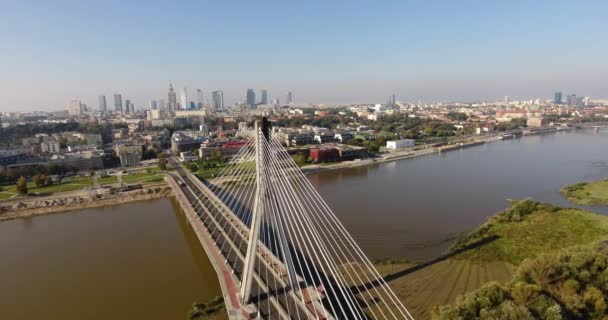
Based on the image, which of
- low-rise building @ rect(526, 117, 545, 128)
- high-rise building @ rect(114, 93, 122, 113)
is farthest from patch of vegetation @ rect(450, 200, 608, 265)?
high-rise building @ rect(114, 93, 122, 113)

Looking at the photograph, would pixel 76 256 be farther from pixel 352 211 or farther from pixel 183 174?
pixel 183 174

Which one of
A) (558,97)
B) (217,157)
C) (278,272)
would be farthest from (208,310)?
(558,97)

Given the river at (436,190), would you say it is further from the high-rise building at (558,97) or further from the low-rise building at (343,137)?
the high-rise building at (558,97)

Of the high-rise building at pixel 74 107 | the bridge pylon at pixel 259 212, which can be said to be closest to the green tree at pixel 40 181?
the bridge pylon at pixel 259 212

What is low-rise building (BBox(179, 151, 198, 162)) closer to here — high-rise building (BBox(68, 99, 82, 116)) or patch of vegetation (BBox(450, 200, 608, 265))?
patch of vegetation (BBox(450, 200, 608, 265))

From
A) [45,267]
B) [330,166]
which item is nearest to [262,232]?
[45,267]

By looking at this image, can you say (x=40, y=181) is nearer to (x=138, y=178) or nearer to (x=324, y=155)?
(x=138, y=178)

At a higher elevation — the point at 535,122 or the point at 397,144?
the point at 535,122

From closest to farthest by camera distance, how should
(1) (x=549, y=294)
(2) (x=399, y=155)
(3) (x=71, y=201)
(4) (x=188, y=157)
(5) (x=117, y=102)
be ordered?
(1) (x=549, y=294) → (3) (x=71, y=201) → (4) (x=188, y=157) → (2) (x=399, y=155) → (5) (x=117, y=102)
